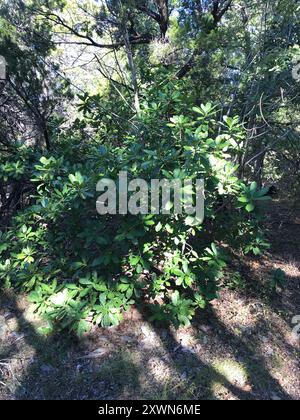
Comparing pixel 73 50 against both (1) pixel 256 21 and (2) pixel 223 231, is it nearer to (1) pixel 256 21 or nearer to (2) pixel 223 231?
(1) pixel 256 21

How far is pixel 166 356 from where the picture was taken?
2740 millimetres

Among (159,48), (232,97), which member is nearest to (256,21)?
(232,97)

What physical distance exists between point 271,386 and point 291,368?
288 millimetres

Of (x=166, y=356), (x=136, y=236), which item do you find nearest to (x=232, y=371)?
(x=166, y=356)

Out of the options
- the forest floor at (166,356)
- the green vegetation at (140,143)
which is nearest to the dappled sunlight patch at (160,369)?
the forest floor at (166,356)

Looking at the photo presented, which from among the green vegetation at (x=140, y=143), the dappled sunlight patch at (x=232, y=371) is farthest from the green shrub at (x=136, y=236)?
the dappled sunlight patch at (x=232, y=371)

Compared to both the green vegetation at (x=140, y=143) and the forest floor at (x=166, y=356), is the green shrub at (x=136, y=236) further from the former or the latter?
the forest floor at (x=166, y=356)

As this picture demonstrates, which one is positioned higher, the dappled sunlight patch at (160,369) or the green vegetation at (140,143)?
the green vegetation at (140,143)

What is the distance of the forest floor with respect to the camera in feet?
8.14

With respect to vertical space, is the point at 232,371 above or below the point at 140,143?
below

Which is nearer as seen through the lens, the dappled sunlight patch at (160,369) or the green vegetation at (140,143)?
the dappled sunlight patch at (160,369)

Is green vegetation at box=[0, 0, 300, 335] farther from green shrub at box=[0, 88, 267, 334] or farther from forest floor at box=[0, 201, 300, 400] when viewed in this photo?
forest floor at box=[0, 201, 300, 400]

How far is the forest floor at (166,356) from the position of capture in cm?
248

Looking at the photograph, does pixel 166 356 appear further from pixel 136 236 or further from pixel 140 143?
pixel 140 143
